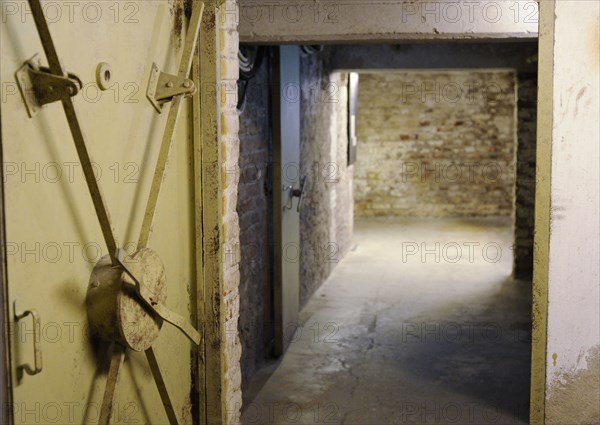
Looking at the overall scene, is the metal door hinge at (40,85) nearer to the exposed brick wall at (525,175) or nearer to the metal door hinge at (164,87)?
the metal door hinge at (164,87)

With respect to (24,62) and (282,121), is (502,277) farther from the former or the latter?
(24,62)

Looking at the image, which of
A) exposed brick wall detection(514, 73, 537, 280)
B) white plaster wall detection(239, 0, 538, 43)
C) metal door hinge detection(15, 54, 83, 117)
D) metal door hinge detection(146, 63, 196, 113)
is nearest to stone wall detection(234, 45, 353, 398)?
metal door hinge detection(146, 63, 196, 113)

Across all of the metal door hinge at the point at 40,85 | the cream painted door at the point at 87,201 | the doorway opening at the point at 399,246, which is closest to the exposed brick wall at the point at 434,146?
the doorway opening at the point at 399,246

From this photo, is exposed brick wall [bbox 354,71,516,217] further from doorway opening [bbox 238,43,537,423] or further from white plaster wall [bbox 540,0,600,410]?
white plaster wall [bbox 540,0,600,410]

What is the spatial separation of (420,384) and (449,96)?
7.22 metres

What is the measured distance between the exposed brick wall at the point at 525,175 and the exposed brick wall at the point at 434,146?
3.73 metres

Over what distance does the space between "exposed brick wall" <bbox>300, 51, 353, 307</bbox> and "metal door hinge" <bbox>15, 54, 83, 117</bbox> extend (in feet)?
13.1

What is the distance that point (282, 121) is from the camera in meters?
4.72

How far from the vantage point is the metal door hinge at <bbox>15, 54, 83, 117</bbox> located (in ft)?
5.59

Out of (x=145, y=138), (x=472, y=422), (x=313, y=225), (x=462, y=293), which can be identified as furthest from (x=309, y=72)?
(x=145, y=138)

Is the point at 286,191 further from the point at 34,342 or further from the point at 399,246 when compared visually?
the point at 399,246

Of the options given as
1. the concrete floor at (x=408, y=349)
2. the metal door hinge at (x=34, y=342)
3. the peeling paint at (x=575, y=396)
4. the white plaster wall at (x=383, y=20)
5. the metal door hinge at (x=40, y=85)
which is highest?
the white plaster wall at (x=383, y=20)

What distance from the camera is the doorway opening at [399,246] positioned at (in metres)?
4.24

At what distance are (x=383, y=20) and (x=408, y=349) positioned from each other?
231cm
